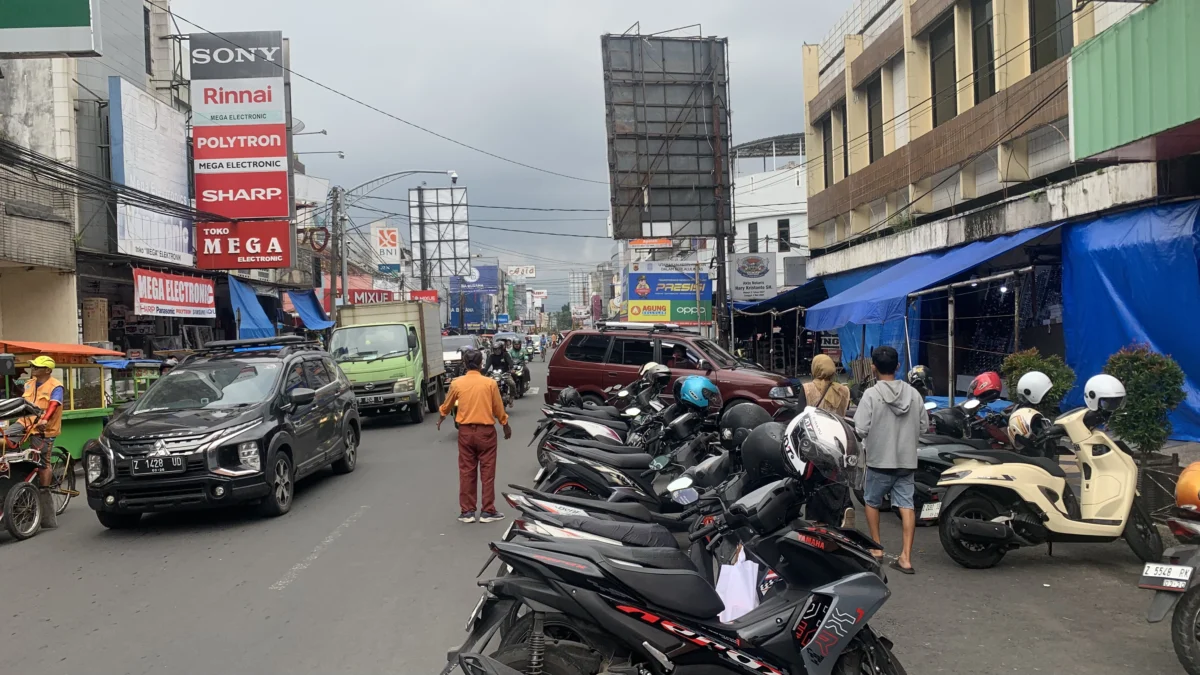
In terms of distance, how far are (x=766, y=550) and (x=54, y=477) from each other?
8.49m

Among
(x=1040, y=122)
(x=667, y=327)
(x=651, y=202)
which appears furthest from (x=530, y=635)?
(x=651, y=202)

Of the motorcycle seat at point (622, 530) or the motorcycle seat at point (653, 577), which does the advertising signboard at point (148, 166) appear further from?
the motorcycle seat at point (653, 577)

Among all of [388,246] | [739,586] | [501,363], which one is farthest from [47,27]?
[388,246]

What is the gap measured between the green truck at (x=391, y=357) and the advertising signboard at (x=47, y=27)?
26.4 feet

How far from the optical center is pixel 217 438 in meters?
7.97

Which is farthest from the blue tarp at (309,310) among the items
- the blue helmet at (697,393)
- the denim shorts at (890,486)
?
the denim shorts at (890,486)

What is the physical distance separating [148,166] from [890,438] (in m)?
20.2

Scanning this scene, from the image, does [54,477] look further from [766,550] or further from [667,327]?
[667,327]

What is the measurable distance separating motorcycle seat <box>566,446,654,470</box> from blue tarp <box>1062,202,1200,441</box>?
711 centimetres

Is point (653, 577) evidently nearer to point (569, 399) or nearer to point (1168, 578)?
point (1168, 578)

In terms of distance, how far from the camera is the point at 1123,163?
11.1 metres

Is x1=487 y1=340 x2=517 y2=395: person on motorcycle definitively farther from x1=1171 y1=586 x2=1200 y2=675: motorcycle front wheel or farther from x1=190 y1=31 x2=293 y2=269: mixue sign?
x1=1171 y1=586 x2=1200 y2=675: motorcycle front wheel

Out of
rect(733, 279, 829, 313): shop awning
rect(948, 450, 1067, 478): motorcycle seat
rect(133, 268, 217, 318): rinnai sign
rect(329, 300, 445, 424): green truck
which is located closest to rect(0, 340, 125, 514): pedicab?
rect(329, 300, 445, 424): green truck

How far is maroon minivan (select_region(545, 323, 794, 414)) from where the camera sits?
1466 cm
